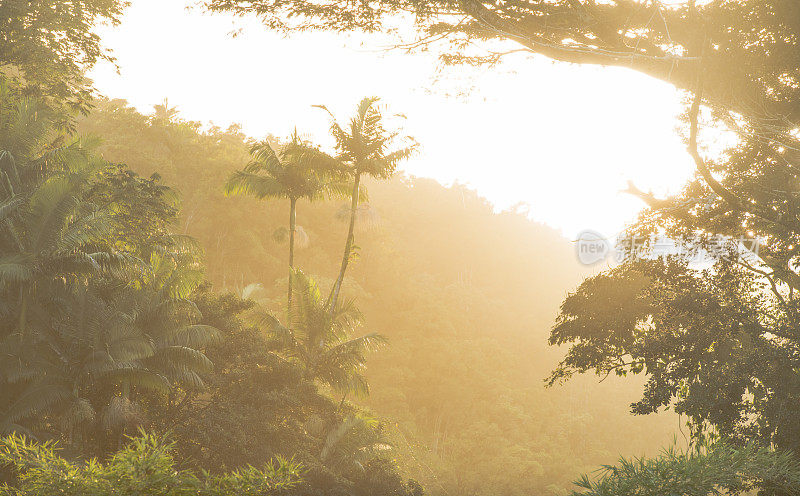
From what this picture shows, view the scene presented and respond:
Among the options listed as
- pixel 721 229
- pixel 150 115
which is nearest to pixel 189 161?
pixel 150 115

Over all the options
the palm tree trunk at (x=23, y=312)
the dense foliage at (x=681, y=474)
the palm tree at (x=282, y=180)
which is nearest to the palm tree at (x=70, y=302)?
the palm tree trunk at (x=23, y=312)

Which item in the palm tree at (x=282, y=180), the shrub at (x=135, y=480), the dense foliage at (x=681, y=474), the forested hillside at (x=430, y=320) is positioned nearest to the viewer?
the shrub at (x=135, y=480)

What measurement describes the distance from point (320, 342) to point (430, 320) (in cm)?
2449

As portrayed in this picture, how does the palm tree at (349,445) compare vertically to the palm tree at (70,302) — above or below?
below

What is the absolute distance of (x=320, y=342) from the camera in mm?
19312

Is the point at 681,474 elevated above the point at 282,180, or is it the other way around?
the point at 282,180

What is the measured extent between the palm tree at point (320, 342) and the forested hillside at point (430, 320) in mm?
4910

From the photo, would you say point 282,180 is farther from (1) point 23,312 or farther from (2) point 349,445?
(1) point 23,312

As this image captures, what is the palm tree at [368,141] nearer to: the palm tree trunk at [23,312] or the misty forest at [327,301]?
the misty forest at [327,301]

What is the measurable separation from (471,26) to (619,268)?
16.8ft

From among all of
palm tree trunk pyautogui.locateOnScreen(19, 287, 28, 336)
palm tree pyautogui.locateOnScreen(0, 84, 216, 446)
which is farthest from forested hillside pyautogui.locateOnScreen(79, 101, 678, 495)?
palm tree trunk pyautogui.locateOnScreen(19, 287, 28, 336)

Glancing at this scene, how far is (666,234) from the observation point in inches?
464

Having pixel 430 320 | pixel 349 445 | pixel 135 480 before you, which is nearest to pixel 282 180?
pixel 349 445

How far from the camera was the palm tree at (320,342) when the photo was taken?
19.0m
